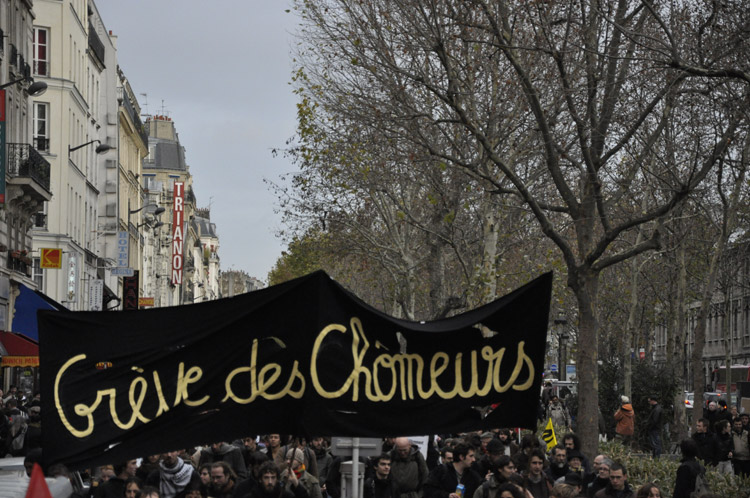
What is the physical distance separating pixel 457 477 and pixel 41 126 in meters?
37.7

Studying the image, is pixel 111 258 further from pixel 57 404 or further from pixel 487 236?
pixel 57 404

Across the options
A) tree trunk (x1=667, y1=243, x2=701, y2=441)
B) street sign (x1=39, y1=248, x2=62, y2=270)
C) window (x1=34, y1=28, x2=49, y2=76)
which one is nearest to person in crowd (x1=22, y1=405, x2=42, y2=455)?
tree trunk (x1=667, y1=243, x2=701, y2=441)

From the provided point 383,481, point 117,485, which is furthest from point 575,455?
point 117,485

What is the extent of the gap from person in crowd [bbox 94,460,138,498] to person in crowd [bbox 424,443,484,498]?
10.4 ft

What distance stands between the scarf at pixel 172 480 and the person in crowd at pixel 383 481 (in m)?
1.91

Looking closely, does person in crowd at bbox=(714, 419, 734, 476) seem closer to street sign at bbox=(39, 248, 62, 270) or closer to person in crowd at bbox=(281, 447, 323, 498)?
person in crowd at bbox=(281, 447, 323, 498)

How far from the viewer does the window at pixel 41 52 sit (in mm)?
48500

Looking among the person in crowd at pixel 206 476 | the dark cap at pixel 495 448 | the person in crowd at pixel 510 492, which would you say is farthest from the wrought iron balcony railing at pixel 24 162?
the person in crowd at pixel 510 492

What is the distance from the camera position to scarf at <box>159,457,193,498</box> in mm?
13031

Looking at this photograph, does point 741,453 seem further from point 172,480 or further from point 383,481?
point 172,480

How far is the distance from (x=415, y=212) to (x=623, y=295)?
16470mm

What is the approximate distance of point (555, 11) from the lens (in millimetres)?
18234

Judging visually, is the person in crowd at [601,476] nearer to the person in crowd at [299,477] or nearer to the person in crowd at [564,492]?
the person in crowd at [564,492]

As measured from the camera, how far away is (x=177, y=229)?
330 feet
